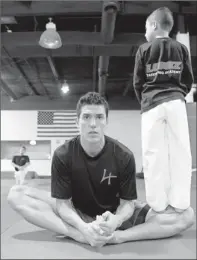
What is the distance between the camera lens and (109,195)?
67.8 inches

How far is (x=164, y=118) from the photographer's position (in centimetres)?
176

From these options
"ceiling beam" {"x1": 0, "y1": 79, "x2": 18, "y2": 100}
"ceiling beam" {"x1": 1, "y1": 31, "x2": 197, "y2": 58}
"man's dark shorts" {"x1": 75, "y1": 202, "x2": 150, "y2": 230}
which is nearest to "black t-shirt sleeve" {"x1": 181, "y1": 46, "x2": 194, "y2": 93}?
"man's dark shorts" {"x1": 75, "y1": 202, "x2": 150, "y2": 230}

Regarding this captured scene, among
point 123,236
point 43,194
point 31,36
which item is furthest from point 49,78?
point 123,236

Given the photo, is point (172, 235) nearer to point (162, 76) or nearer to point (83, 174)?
point (83, 174)

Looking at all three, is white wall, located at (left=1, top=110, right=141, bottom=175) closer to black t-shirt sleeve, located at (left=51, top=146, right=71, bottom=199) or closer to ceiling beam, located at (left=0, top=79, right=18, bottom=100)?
ceiling beam, located at (left=0, top=79, right=18, bottom=100)

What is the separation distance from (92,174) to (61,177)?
172 mm

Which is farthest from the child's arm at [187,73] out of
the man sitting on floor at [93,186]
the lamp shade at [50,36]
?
the lamp shade at [50,36]

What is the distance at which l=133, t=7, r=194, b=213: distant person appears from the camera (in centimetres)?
170

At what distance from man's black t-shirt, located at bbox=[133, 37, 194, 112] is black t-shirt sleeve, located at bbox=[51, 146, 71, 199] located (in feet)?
1.90

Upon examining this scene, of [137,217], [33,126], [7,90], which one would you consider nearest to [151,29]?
[137,217]

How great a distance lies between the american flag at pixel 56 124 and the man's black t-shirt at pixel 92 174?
8426mm

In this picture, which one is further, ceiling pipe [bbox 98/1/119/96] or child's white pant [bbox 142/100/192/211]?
ceiling pipe [bbox 98/1/119/96]

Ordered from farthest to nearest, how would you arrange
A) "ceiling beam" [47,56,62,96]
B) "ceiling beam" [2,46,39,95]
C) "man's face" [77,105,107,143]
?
1. "ceiling beam" [47,56,62,96]
2. "ceiling beam" [2,46,39,95]
3. "man's face" [77,105,107,143]

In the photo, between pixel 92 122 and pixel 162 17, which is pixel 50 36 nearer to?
pixel 162 17
